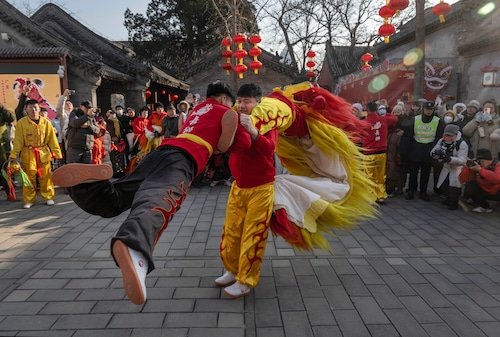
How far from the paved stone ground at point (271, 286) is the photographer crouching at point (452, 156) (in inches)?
35.4

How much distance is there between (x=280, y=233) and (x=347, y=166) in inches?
33.2

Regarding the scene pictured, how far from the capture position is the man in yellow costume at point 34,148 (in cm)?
590

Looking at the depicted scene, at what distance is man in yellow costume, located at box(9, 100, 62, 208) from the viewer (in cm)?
590

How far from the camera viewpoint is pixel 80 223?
513 centimetres

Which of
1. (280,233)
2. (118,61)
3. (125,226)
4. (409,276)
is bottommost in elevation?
(409,276)

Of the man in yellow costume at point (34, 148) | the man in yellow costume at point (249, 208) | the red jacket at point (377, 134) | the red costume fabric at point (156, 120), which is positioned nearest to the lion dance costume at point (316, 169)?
the man in yellow costume at point (249, 208)

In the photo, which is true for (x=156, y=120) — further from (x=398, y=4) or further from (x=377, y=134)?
(x=398, y=4)

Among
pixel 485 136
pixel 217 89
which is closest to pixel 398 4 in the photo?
pixel 485 136

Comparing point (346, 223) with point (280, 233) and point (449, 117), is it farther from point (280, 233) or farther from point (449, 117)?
point (449, 117)

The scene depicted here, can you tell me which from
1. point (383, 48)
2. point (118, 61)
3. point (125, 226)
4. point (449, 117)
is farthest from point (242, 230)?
point (383, 48)

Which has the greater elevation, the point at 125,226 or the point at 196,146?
the point at 196,146

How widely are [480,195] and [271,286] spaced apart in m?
4.13

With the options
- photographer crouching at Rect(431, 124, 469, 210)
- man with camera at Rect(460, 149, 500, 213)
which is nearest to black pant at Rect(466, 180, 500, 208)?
man with camera at Rect(460, 149, 500, 213)

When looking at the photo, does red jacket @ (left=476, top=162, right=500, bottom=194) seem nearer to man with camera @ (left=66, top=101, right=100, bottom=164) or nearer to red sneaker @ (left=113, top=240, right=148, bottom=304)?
red sneaker @ (left=113, top=240, right=148, bottom=304)
